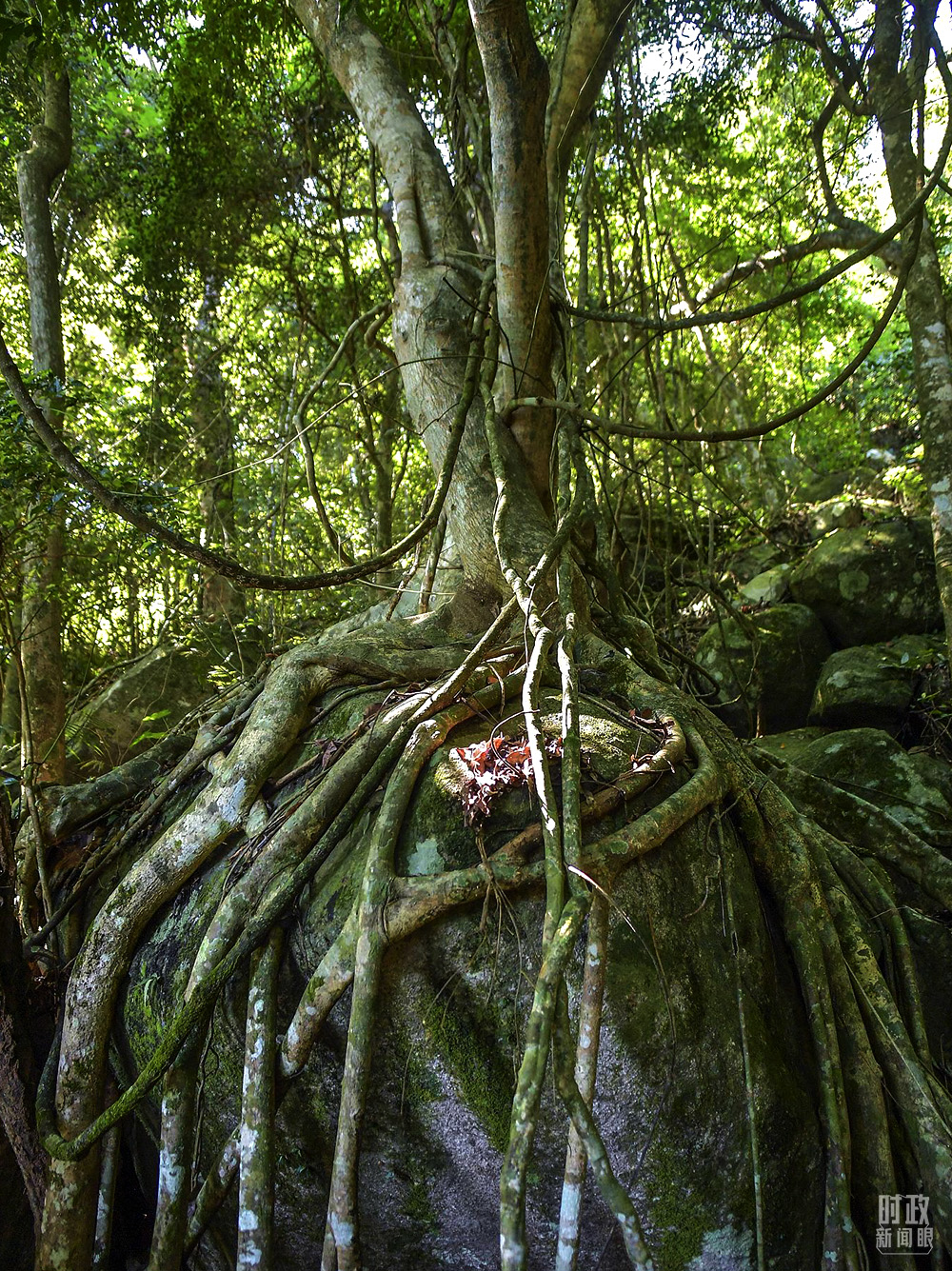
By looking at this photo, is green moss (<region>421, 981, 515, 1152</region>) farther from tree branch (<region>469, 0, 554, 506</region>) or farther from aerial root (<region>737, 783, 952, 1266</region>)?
tree branch (<region>469, 0, 554, 506</region>)

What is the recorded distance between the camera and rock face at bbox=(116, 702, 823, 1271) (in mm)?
1966

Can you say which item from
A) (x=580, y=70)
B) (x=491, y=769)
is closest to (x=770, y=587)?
(x=580, y=70)

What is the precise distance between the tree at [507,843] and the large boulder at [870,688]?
76.9 inches

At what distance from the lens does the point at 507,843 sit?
7.15 ft

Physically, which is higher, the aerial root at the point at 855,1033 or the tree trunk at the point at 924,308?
the tree trunk at the point at 924,308

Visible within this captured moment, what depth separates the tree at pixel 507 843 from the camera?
6.43 ft

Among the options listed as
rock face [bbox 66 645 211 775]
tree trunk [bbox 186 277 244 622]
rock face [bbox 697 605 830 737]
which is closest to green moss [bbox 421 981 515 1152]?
rock face [bbox 697 605 830 737]

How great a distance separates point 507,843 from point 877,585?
5.10m

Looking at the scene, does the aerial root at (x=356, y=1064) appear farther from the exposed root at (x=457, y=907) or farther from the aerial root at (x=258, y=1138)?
the aerial root at (x=258, y=1138)

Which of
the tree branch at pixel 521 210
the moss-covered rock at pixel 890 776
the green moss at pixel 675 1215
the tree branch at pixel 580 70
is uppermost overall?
the tree branch at pixel 580 70

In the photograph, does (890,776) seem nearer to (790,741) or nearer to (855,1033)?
(790,741)

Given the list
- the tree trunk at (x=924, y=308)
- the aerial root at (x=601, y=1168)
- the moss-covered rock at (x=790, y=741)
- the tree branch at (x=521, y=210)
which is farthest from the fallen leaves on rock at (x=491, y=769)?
the tree trunk at (x=924, y=308)

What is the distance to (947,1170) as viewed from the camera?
2.08 meters

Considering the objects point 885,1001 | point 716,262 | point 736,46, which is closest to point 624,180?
point 736,46
